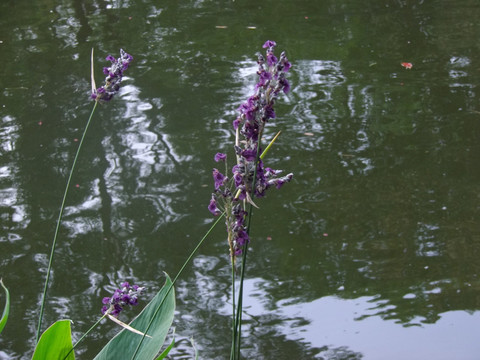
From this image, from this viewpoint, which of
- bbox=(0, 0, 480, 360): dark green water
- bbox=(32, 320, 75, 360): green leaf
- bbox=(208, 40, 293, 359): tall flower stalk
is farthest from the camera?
bbox=(0, 0, 480, 360): dark green water

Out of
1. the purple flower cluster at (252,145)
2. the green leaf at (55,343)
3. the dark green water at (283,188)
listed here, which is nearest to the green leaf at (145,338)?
the green leaf at (55,343)

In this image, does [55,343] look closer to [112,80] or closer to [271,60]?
[112,80]

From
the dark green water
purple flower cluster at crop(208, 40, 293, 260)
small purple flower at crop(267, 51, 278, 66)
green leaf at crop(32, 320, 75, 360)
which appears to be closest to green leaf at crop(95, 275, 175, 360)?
green leaf at crop(32, 320, 75, 360)

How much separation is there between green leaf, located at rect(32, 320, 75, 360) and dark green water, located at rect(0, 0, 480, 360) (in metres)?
0.94

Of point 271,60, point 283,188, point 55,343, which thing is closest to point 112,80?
point 271,60

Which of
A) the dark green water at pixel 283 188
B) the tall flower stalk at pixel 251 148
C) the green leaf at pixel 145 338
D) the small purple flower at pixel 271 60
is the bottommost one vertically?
the dark green water at pixel 283 188

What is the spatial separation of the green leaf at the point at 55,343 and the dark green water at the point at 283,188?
36.9 inches

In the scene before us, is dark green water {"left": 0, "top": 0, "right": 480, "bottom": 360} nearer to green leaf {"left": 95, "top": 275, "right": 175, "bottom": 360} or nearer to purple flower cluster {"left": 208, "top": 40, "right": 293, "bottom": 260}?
green leaf {"left": 95, "top": 275, "right": 175, "bottom": 360}

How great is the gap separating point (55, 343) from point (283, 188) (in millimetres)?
1967

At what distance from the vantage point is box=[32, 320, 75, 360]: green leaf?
4.42ft

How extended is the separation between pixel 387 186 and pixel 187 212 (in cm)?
99

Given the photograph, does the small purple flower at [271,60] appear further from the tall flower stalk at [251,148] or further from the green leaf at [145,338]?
the green leaf at [145,338]

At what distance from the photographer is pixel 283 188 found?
3.21m

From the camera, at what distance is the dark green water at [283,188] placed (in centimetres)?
243
